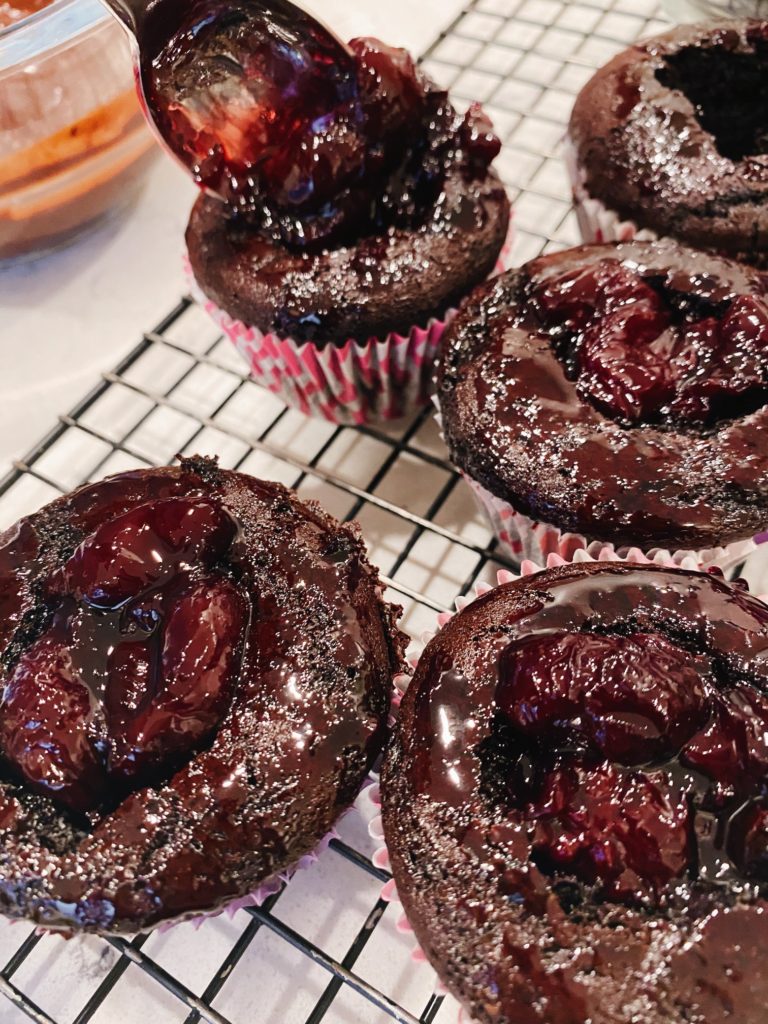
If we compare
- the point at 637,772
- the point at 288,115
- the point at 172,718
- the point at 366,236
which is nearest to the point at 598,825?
the point at 637,772

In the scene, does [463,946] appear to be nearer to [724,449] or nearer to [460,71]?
[724,449]

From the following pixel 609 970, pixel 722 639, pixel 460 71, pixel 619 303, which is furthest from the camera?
pixel 460 71

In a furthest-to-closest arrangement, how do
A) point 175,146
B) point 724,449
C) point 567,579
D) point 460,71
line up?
point 460,71 < point 175,146 < point 724,449 < point 567,579

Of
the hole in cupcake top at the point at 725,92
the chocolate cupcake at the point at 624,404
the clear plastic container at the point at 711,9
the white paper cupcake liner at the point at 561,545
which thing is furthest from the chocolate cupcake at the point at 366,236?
the clear plastic container at the point at 711,9

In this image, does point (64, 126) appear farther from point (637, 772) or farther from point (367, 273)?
point (637, 772)

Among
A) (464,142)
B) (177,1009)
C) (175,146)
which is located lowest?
(177,1009)

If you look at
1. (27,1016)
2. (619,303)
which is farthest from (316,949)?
(619,303)

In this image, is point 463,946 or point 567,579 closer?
point 463,946
